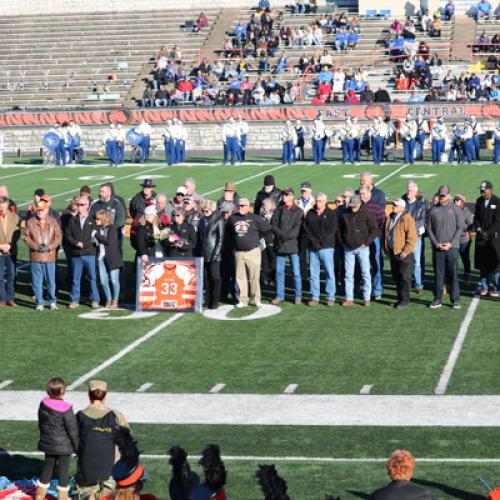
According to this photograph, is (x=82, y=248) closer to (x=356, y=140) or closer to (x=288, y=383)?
(x=288, y=383)

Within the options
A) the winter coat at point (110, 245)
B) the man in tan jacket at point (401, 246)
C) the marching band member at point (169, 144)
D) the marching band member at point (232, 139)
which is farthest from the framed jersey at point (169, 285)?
the marching band member at point (169, 144)

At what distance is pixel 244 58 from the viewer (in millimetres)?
50625

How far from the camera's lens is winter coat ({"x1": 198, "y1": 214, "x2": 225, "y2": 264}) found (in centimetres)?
1623

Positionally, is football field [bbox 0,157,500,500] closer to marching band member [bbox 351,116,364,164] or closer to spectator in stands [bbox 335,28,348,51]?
marching band member [bbox 351,116,364,164]

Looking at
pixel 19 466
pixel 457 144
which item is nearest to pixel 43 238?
pixel 19 466

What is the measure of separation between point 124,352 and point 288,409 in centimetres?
303

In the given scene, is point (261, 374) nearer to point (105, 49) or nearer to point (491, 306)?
point (491, 306)

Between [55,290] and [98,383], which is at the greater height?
[98,383]

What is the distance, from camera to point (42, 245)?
1655 centimetres

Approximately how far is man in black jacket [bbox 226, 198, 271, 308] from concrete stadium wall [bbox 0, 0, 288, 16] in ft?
130

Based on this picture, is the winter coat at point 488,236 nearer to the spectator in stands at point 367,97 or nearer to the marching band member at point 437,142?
the marching band member at point 437,142

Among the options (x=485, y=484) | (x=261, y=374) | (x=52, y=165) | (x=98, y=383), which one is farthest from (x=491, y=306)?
(x=52, y=165)

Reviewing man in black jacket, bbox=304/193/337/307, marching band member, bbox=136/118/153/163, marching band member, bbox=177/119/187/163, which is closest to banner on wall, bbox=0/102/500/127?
marching band member, bbox=136/118/153/163

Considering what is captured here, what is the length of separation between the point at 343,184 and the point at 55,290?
14.2m
